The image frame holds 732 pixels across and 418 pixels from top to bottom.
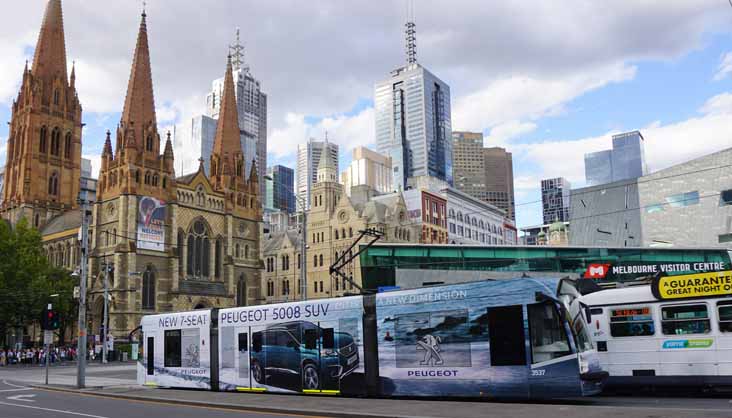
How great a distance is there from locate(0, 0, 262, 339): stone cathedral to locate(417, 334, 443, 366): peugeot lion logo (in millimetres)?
47300

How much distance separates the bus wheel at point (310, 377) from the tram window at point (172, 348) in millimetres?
6068

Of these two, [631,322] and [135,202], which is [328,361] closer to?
[631,322]

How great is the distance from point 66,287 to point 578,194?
52179 mm

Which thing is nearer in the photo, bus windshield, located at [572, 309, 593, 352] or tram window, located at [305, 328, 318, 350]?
bus windshield, located at [572, 309, 593, 352]

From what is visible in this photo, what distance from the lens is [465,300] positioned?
1661cm

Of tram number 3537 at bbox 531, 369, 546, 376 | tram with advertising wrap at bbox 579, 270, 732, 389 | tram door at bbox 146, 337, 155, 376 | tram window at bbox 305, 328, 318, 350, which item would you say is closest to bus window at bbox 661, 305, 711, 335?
tram with advertising wrap at bbox 579, 270, 732, 389

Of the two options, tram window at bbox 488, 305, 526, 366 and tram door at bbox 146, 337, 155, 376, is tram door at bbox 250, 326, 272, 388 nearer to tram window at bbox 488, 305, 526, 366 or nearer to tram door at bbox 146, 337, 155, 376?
tram door at bbox 146, 337, 155, 376

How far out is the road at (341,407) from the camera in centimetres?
1303

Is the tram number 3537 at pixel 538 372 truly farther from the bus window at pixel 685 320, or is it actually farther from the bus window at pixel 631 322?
the bus window at pixel 685 320

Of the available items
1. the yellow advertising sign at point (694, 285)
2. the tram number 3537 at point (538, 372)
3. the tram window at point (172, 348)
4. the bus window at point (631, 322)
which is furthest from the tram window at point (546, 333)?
the tram window at point (172, 348)

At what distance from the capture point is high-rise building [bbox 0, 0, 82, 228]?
84062 mm

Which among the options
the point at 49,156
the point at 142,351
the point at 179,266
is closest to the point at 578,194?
the point at 179,266

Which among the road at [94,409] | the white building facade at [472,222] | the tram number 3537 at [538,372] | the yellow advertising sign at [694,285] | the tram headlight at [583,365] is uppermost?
the white building facade at [472,222]

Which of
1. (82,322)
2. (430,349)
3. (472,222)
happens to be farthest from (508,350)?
(472,222)
